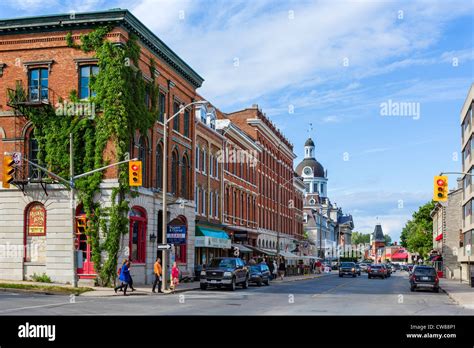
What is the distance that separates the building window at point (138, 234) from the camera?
4023 centimetres

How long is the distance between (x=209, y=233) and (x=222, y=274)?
56.3 ft

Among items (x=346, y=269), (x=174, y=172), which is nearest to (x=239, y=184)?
(x=346, y=269)

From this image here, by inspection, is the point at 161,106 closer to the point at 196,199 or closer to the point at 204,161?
the point at 196,199

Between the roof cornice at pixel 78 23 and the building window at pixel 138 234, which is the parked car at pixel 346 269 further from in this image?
the roof cornice at pixel 78 23

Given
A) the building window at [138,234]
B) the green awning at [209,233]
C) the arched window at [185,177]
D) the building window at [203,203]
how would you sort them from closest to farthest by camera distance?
the building window at [138,234]
the arched window at [185,177]
the green awning at [209,233]
the building window at [203,203]

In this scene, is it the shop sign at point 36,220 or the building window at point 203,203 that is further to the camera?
the building window at point 203,203

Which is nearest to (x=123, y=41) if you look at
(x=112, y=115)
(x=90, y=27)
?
(x=90, y=27)

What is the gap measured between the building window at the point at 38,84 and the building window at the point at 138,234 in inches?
331

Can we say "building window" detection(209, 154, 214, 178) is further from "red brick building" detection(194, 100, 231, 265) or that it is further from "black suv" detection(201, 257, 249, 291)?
"black suv" detection(201, 257, 249, 291)

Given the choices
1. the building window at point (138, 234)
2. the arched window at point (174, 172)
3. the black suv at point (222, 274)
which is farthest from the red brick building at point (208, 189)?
the black suv at point (222, 274)

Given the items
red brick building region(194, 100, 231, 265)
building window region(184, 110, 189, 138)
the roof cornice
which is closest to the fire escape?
the roof cornice

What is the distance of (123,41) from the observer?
127 feet
